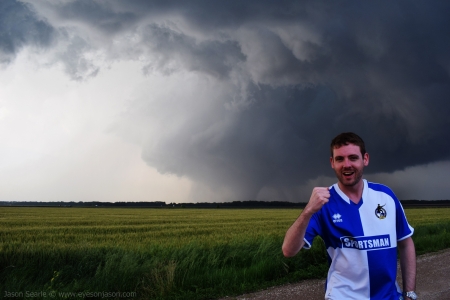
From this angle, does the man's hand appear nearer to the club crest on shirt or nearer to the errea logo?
the errea logo

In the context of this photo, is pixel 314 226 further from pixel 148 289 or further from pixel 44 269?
pixel 44 269

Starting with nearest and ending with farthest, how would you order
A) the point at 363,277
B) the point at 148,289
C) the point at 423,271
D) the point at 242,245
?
the point at 363,277 → the point at 148,289 → the point at 423,271 → the point at 242,245

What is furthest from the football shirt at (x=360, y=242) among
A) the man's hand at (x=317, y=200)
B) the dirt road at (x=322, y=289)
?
the dirt road at (x=322, y=289)

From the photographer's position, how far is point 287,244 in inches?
111

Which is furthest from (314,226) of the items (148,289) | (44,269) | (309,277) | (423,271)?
(423,271)

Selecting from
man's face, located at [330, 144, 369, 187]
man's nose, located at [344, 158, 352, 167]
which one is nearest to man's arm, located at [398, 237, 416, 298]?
man's face, located at [330, 144, 369, 187]

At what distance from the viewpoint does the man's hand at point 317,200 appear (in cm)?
256

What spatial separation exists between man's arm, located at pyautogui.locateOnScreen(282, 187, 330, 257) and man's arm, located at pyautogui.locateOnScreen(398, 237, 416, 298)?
0.98m

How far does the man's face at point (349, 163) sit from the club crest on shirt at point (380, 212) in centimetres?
29

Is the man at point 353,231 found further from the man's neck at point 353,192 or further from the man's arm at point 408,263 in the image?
the man's arm at point 408,263

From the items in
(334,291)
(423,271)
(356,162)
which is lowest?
(423,271)

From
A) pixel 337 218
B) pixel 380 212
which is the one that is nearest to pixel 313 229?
pixel 337 218

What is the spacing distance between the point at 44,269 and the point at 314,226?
8.73 metres

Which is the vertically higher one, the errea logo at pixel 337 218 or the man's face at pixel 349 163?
the man's face at pixel 349 163
